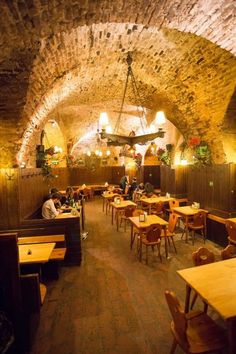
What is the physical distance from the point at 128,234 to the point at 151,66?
15.8 feet

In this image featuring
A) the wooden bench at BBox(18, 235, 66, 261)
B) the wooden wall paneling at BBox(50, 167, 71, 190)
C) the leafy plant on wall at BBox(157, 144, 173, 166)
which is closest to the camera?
the wooden bench at BBox(18, 235, 66, 261)

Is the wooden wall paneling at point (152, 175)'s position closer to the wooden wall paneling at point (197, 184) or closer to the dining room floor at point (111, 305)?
the wooden wall paneling at point (197, 184)

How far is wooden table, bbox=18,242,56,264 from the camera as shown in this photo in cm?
319

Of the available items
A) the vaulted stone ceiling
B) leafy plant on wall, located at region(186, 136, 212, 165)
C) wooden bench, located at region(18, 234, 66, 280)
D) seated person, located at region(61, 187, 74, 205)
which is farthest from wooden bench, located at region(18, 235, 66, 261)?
leafy plant on wall, located at region(186, 136, 212, 165)

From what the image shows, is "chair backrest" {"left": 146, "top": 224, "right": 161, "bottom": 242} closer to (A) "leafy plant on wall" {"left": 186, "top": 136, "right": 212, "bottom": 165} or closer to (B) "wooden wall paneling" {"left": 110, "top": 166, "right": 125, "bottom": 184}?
(A) "leafy plant on wall" {"left": 186, "top": 136, "right": 212, "bottom": 165}

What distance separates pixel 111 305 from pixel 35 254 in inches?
55.7

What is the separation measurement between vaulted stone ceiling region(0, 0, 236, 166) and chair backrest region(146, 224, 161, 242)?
294cm

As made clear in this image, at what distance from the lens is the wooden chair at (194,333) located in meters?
1.93

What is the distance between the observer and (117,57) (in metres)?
5.21

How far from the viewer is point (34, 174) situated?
603 centimetres

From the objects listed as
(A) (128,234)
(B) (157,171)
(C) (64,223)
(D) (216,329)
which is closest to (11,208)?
(C) (64,223)

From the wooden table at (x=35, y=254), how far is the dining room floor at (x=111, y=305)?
0.82 m

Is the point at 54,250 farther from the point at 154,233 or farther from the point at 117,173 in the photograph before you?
the point at 117,173

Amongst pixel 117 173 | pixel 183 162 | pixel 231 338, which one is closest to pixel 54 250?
pixel 231 338
